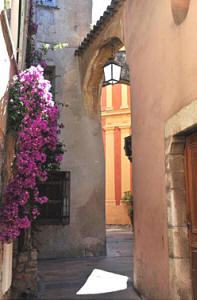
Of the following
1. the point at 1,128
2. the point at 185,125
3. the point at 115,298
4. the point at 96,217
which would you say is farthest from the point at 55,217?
the point at 185,125

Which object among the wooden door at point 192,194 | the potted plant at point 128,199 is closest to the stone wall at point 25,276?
the wooden door at point 192,194

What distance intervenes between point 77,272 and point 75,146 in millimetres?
3219

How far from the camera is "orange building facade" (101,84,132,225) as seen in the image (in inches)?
599

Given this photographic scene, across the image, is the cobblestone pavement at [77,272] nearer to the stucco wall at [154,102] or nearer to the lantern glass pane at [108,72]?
the stucco wall at [154,102]

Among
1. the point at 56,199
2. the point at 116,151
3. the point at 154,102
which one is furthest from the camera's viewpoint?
the point at 116,151

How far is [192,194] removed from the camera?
3.51 m

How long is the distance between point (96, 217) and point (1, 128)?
200 inches

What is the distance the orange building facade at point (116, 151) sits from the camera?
49.9ft

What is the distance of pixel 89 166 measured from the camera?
826 cm

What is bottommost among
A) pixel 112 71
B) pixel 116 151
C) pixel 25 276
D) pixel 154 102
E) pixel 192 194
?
pixel 25 276

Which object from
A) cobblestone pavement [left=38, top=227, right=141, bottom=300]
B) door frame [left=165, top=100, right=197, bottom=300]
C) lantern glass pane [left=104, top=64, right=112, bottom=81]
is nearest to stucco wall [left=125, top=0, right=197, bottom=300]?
door frame [left=165, top=100, right=197, bottom=300]

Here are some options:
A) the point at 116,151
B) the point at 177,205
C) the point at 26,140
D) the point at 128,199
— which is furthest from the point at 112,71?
the point at 116,151

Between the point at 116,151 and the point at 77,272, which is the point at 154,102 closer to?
the point at 77,272

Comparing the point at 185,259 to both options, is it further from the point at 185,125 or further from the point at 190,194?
the point at 185,125
